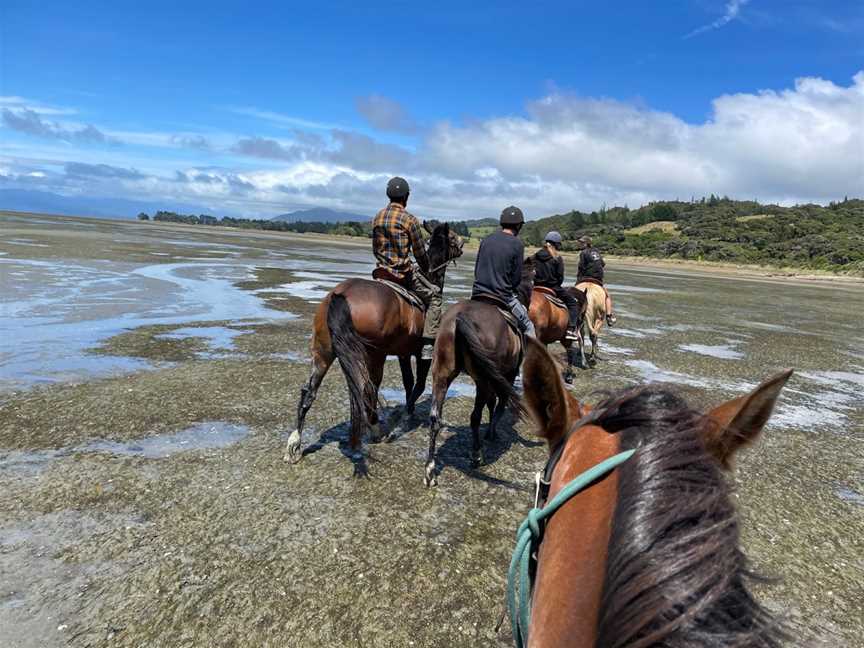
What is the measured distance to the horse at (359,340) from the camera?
590 cm

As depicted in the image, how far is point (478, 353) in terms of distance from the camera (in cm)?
590

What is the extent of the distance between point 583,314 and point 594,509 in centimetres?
1088

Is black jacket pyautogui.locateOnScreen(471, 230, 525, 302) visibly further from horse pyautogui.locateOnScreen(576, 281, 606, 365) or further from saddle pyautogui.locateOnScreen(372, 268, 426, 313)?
horse pyautogui.locateOnScreen(576, 281, 606, 365)

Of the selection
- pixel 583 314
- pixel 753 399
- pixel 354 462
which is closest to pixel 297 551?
pixel 354 462

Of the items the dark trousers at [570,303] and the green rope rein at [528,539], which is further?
the dark trousers at [570,303]

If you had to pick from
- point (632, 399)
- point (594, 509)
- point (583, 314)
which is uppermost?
point (632, 399)

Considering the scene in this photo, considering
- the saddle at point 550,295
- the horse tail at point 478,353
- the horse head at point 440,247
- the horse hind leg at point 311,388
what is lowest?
the horse hind leg at point 311,388

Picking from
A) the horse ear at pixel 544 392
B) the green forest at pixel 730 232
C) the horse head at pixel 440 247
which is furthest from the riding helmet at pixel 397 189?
the green forest at pixel 730 232

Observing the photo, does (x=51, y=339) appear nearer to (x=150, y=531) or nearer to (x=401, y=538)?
(x=150, y=531)

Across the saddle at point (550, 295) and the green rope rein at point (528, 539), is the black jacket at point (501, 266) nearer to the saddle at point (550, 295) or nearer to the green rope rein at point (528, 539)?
the saddle at point (550, 295)

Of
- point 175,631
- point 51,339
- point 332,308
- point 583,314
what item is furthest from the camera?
point 583,314

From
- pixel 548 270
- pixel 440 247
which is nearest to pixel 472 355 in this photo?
pixel 440 247

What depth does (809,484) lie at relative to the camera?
6094 millimetres

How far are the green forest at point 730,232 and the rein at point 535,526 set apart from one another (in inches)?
1712
